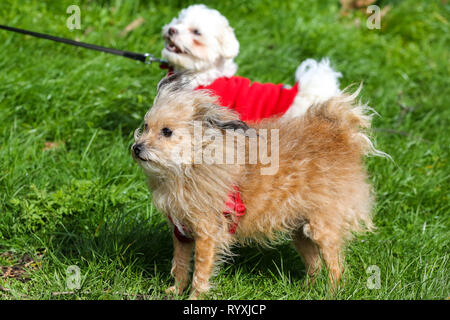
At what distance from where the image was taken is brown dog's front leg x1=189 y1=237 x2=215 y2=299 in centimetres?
305

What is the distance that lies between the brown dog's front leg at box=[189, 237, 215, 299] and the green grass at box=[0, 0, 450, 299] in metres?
0.15

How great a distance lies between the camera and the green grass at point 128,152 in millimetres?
3293

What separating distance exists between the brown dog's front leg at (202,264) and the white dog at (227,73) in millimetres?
1589

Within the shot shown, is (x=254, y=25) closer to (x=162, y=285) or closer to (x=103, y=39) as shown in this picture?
(x=103, y=39)

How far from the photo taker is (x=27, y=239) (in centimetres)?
Result: 356

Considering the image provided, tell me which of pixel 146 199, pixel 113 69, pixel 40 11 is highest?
pixel 40 11

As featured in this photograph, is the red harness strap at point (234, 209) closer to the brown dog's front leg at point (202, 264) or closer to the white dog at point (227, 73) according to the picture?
the brown dog's front leg at point (202, 264)

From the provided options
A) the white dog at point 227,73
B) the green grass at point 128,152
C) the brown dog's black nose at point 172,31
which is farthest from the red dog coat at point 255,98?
the green grass at point 128,152

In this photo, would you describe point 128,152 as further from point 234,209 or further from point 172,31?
point 234,209

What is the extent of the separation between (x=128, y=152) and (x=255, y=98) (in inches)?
48.2

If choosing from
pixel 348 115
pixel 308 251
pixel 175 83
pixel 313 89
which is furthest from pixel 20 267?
pixel 313 89
